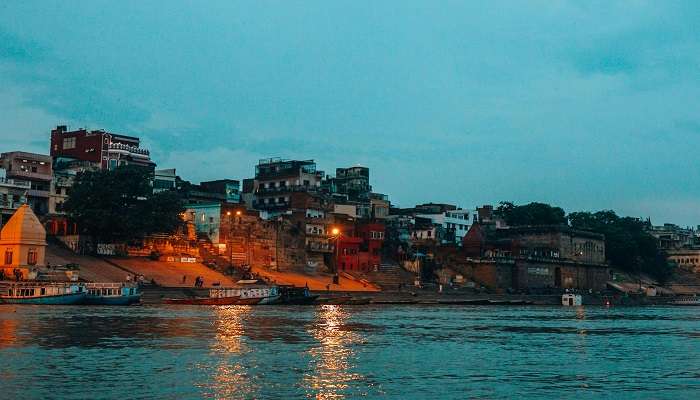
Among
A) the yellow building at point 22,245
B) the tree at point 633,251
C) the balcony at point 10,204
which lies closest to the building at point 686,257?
the tree at point 633,251

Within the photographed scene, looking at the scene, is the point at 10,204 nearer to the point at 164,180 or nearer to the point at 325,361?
the point at 164,180

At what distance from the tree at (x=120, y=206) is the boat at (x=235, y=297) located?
1077 centimetres

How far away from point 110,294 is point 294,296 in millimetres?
16644

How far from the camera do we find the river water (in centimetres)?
2298

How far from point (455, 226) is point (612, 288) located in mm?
26818

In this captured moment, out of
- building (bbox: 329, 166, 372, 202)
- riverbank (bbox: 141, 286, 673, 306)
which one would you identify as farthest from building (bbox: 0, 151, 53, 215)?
building (bbox: 329, 166, 372, 202)

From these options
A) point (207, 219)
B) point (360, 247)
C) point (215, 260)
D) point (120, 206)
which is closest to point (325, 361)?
point (120, 206)

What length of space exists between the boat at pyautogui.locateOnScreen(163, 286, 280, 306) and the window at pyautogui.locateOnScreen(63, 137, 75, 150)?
3495 cm

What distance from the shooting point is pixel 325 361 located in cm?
2922

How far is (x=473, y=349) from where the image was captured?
116ft

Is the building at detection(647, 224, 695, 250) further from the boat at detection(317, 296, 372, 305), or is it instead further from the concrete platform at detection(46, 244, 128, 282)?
the concrete platform at detection(46, 244, 128, 282)

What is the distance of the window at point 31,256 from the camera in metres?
72.1

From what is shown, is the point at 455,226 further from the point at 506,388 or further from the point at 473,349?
the point at 506,388

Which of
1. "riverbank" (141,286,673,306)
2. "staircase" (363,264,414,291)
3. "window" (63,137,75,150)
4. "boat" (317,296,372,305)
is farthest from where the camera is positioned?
"window" (63,137,75,150)
